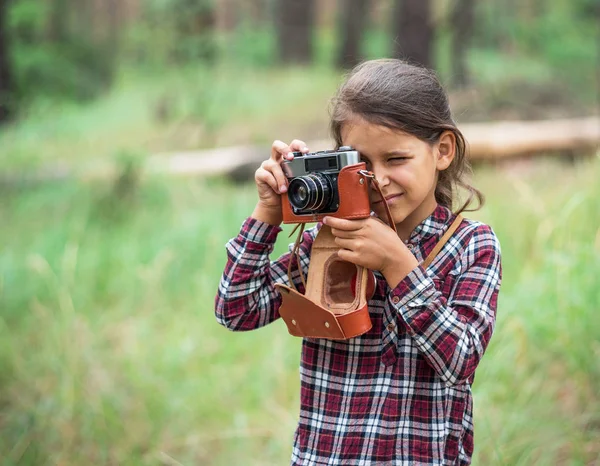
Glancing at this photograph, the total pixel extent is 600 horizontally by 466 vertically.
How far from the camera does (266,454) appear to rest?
3.27 metres

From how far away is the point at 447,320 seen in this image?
161cm

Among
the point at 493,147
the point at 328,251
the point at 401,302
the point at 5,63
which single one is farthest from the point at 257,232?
the point at 5,63

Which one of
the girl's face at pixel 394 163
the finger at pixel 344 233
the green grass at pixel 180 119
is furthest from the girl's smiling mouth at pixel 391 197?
the green grass at pixel 180 119

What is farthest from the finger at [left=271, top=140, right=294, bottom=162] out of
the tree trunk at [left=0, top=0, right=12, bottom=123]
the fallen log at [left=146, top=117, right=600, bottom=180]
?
the tree trunk at [left=0, top=0, right=12, bottom=123]

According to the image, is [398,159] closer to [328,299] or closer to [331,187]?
[331,187]

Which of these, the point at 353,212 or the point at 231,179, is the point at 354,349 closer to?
the point at 353,212

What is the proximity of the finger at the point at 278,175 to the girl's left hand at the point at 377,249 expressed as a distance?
0.61ft

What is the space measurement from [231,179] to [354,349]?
5501 mm

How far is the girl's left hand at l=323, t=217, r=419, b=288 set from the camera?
1.65 meters

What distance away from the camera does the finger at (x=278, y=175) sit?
5.96 ft

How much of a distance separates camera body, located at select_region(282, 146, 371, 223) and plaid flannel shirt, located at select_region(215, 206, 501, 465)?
196mm

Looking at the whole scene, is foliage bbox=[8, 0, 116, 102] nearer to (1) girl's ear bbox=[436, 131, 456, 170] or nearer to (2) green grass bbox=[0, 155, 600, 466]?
(2) green grass bbox=[0, 155, 600, 466]

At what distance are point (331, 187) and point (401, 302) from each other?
0.94 ft

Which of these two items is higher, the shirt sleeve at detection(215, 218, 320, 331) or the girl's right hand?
the girl's right hand
